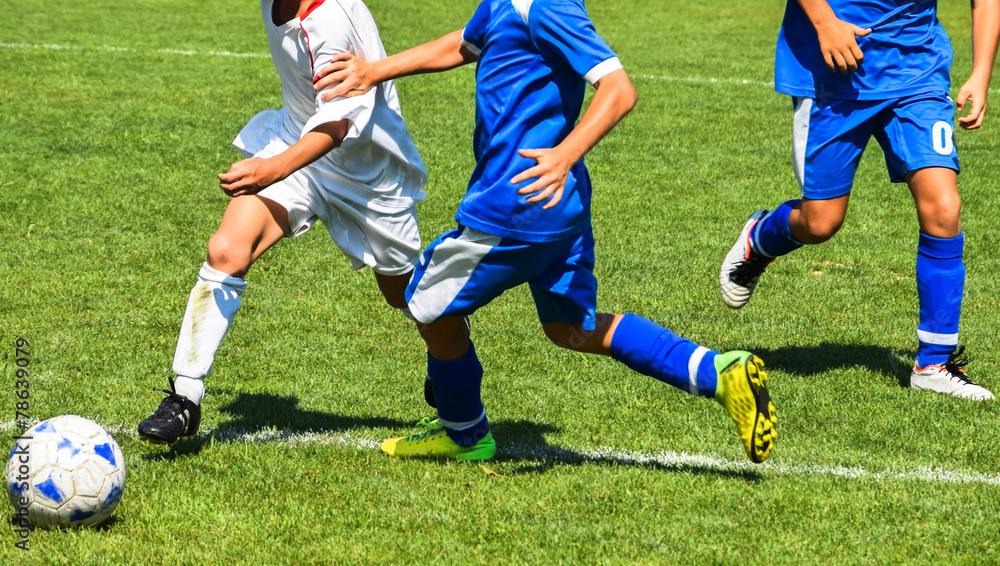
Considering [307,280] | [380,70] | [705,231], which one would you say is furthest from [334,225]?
[705,231]

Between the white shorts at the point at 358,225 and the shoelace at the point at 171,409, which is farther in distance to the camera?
the white shorts at the point at 358,225

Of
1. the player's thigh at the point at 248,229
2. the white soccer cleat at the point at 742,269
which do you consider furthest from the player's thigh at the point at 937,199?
the player's thigh at the point at 248,229

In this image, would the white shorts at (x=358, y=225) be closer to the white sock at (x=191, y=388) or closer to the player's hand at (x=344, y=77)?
the player's hand at (x=344, y=77)

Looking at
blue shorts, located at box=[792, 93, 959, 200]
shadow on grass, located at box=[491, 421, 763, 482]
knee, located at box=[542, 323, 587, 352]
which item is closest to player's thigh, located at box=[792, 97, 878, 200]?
blue shorts, located at box=[792, 93, 959, 200]

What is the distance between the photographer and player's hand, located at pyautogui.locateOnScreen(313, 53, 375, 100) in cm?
391

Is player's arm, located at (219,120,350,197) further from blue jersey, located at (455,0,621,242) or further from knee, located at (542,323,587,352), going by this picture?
knee, located at (542,323,587,352)

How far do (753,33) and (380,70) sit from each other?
11.1m

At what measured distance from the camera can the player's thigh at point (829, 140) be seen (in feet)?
15.3

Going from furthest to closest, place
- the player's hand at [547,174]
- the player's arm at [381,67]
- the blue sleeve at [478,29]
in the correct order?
the player's arm at [381,67] → the blue sleeve at [478,29] → the player's hand at [547,174]

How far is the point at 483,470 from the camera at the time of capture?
390cm

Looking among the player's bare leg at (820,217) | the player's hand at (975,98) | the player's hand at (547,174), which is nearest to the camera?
the player's hand at (547,174)

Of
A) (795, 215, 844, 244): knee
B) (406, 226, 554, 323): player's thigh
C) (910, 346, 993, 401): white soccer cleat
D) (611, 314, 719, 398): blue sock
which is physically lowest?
(910, 346, 993, 401): white soccer cleat

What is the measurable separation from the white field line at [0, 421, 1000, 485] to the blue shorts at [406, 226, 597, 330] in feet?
1.96

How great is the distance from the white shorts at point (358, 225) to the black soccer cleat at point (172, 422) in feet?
2.40
